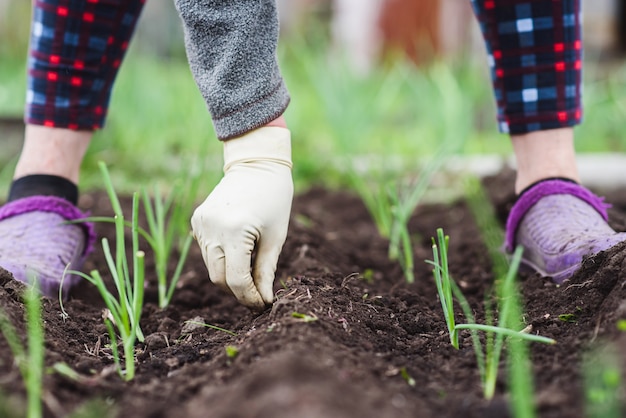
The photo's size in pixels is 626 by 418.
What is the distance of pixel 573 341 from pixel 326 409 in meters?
0.43

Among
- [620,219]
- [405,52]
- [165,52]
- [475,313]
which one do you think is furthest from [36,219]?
[165,52]

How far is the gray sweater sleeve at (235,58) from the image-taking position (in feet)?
3.34

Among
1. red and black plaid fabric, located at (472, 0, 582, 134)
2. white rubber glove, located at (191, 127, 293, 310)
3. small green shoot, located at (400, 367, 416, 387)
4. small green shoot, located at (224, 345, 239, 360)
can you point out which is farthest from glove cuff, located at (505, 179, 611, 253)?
small green shoot, located at (224, 345, 239, 360)

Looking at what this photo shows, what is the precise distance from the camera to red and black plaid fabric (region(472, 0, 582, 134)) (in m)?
1.39

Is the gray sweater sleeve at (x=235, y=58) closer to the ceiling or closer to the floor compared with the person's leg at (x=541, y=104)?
closer to the ceiling

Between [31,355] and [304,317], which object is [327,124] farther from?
[31,355]

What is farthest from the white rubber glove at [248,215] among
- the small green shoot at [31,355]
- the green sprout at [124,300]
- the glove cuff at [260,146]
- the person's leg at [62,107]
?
the person's leg at [62,107]

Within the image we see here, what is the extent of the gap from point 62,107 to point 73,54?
114 mm

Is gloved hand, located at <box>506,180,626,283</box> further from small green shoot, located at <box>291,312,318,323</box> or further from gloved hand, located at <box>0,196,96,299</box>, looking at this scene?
gloved hand, located at <box>0,196,96,299</box>

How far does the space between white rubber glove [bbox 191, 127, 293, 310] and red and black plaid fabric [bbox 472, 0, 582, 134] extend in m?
0.57

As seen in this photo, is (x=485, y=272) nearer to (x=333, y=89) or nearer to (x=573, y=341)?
(x=573, y=341)

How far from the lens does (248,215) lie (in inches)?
41.6

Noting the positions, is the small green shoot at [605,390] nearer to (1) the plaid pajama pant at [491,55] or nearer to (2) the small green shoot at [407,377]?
(2) the small green shoot at [407,377]

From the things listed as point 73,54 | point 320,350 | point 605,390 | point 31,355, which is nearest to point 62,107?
point 73,54
